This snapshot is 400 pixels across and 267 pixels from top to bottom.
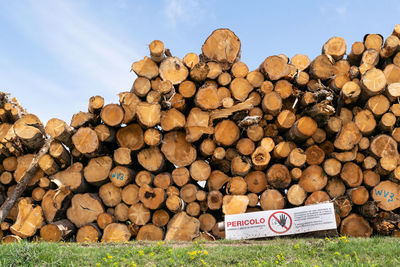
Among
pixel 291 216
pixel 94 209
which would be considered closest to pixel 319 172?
pixel 291 216

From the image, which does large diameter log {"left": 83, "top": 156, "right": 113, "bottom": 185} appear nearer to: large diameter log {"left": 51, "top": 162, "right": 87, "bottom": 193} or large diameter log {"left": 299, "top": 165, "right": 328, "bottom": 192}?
large diameter log {"left": 51, "top": 162, "right": 87, "bottom": 193}

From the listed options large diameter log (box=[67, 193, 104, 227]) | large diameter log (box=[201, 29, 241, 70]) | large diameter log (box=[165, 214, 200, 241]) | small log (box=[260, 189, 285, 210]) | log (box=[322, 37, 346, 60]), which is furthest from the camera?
log (box=[322, 37, 346, 60])

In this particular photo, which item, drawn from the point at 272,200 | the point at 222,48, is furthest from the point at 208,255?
the point at 222,48

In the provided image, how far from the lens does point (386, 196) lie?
6402mm

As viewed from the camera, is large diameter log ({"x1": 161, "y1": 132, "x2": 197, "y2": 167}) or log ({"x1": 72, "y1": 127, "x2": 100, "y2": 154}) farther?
large diameter log ({"x1": 161, "y1": 132, "x2": 197, "y2": 167})

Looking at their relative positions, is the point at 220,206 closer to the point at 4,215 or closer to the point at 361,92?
the point at 361,92

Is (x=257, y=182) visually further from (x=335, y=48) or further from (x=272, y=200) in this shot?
(x=335, y=48)

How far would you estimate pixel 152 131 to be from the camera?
636 cm

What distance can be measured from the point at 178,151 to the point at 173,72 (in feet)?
5.23

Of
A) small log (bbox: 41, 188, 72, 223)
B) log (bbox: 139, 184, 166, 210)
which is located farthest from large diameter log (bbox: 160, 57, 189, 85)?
small log (bbox: 41, 188, 72, 223)

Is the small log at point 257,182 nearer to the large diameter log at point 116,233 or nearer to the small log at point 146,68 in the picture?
the large diameter log at point 116,233

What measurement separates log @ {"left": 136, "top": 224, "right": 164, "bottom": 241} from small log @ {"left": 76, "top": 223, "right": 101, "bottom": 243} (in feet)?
2.61

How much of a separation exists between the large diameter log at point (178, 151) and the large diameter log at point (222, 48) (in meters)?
1.82

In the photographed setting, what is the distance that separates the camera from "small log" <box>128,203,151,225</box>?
6410 millimetres
